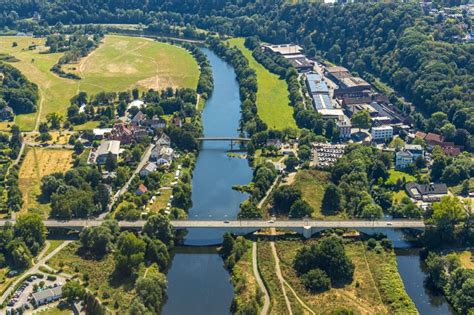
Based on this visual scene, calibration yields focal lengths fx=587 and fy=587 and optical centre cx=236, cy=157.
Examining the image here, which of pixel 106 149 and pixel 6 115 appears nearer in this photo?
pixel 106 149

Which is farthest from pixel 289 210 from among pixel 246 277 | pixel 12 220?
pixel 12 220

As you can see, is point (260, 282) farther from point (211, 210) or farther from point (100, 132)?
point (100, 132)

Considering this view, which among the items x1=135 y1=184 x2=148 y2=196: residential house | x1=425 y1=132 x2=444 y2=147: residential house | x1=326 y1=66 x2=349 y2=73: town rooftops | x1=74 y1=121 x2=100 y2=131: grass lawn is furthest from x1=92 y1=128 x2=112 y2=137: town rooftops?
x1=326 y1=66 x2=349 y2=73: town rooftops

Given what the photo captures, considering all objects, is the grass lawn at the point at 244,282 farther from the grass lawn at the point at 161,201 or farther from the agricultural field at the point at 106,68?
the agricultural field at the point at 106,68

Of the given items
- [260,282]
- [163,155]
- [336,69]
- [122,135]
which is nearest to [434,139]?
[336,69]

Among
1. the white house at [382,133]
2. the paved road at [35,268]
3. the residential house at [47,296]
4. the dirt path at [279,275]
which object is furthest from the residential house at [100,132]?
the white house at [382,133]

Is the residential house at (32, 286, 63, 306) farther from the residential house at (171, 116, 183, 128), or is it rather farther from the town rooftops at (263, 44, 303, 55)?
the town rooftops at (263, 44, 303, 55)

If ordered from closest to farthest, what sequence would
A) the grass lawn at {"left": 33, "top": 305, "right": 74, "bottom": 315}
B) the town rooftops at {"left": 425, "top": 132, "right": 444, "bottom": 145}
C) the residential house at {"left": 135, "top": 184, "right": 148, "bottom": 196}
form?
the grass lawn at {"left": 33, "top": 305, "right": 74, "bottom": 315}
the residential house at {"left": 135, "top": 184, "right": 148, "bottom": 196}
the town rooftops at {"left": 425, "top": 132, "right": 444, "bottom": 145}
